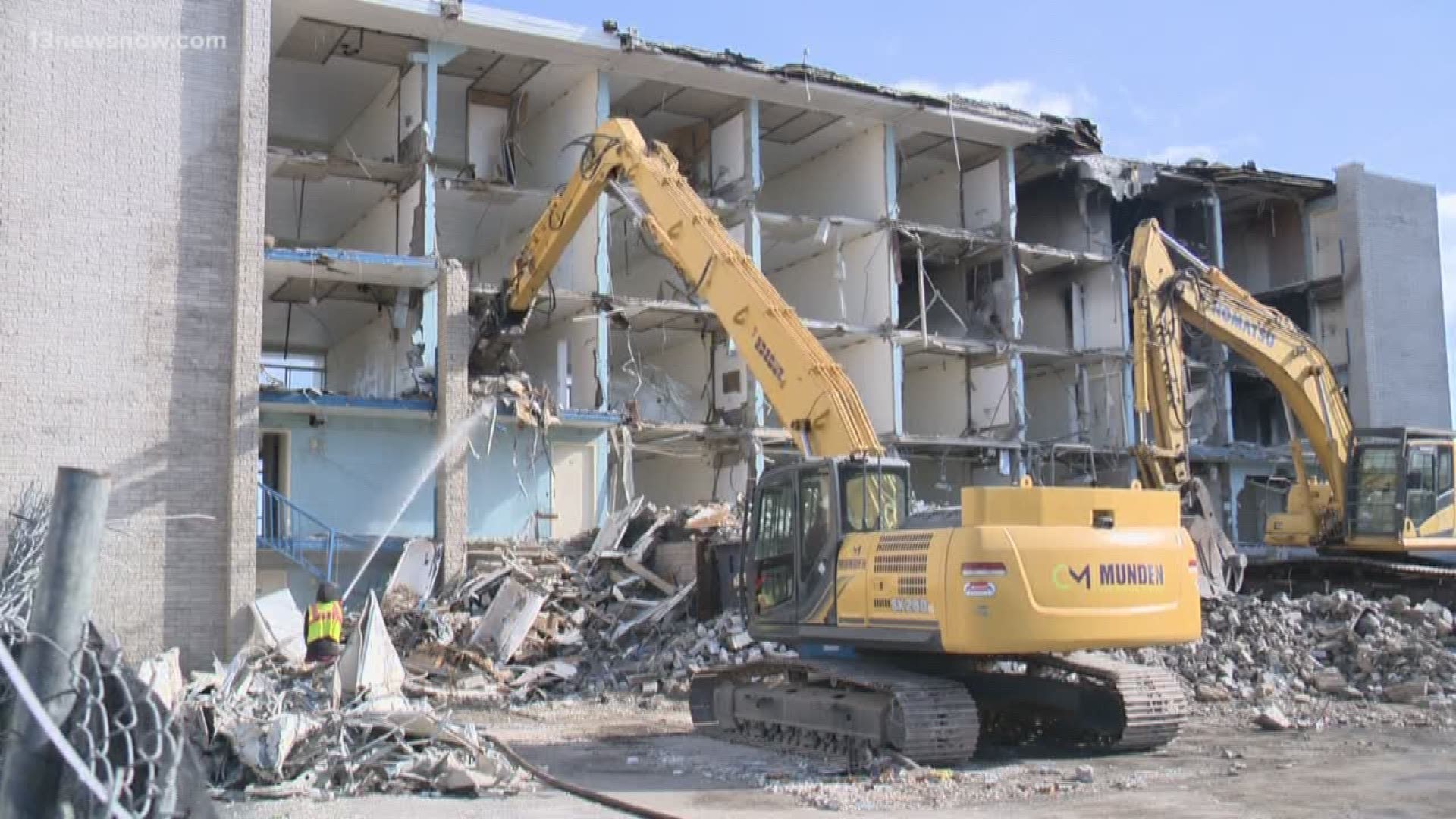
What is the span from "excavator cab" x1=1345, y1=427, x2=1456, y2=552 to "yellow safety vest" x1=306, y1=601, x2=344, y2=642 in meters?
15.7

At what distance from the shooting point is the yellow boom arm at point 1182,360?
20516 millimetres

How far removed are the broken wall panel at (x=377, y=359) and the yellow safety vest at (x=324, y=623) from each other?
25.0 ft

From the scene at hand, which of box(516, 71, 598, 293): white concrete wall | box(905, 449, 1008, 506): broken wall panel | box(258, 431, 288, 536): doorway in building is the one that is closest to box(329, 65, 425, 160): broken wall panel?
box(516, 71, 598, 293): white concrete wall

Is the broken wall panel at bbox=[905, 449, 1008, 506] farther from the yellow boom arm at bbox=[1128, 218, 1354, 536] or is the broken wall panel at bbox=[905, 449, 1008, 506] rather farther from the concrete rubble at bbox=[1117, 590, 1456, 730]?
the concrete rubble at bbox=[1117, 590, 1456, 730]

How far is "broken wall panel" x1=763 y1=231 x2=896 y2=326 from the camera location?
32406 mm

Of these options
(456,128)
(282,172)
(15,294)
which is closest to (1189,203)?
(456,128)

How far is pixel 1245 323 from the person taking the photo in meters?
21.9

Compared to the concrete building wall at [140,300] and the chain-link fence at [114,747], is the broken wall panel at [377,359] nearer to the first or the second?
the concrete building wall at [140,300]

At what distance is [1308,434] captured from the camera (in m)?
22.8

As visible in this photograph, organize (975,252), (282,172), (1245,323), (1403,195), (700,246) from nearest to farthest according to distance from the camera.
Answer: (700,246)
(1245,323)
(282,172)
(975,252)
(1403,195)

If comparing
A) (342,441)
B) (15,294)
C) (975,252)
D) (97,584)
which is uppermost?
(975,252)

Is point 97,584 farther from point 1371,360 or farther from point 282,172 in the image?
point 1371,360

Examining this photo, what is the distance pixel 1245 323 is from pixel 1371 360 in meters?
17.4

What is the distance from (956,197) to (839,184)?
3591 millimetres
